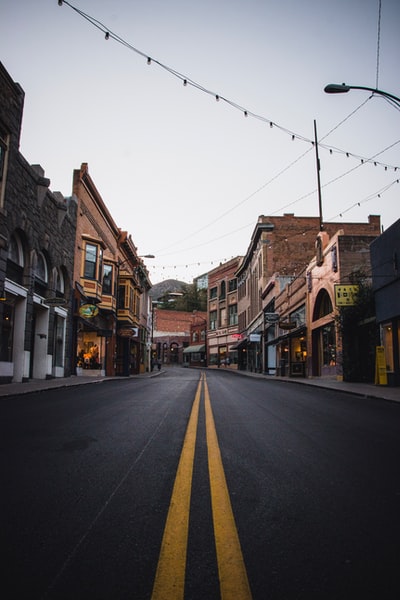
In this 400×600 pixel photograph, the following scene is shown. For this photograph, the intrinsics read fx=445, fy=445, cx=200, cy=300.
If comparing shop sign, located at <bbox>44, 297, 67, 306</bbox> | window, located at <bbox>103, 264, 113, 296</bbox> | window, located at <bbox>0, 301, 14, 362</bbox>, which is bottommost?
window, located at <bbox>0, 301, 14, 362</bbox>

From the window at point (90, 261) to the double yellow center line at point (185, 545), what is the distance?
25.7 meters

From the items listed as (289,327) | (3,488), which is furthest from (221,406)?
(289,327)

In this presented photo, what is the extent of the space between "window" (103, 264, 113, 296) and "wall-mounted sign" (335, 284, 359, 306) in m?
16.6

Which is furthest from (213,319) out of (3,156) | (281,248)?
(3,156)

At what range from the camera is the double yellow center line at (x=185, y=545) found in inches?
76.9

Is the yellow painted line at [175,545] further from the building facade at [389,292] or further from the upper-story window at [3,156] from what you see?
the building facade at [389,292]

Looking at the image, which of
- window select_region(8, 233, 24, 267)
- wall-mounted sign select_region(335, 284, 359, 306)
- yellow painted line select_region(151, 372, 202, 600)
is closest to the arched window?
wall-mounted sign select_region(335, 284, 359, 306)

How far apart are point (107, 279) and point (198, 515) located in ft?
99.9

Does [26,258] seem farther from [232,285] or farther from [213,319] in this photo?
[213,319]

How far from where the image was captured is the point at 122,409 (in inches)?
344

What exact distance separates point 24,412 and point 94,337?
2351 cm

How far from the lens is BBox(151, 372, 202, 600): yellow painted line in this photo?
1.95 metres

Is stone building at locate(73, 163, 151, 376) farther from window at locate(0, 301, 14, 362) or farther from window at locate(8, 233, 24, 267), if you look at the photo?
window at locate(0, 301, 14, 362)

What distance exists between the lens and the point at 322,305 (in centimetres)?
2889
